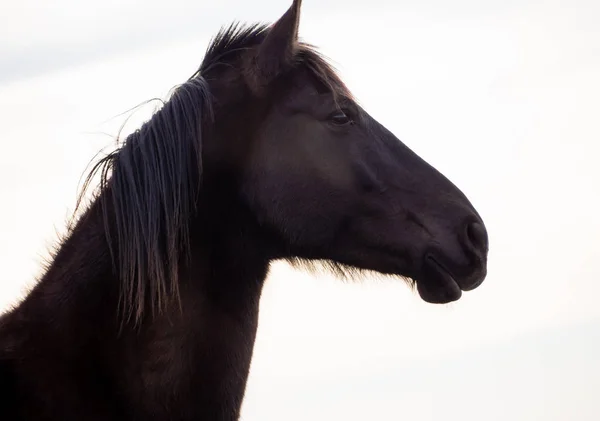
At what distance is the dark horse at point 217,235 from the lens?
4.02 metres

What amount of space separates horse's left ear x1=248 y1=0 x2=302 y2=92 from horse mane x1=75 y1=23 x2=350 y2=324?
0.27 metres

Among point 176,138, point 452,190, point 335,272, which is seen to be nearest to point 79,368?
point 176,138

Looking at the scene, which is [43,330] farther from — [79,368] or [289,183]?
[289,183]

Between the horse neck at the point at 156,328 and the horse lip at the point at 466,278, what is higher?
Answer: the horse lip at the point at 466,278

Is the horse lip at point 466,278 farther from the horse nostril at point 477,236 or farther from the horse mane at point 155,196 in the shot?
the horse mane at point 155,196

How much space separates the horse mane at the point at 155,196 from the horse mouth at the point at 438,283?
3.94ft

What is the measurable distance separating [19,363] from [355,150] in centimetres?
191

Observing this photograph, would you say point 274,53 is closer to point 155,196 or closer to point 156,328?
point 155,196

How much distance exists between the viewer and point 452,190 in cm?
464

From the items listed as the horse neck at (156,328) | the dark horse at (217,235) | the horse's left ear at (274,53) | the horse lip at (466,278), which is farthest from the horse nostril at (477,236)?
the horse's left ear at (274,53)

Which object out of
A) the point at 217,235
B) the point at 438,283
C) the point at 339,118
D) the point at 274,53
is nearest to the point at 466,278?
the point at 438,283

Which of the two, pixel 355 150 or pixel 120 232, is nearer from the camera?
pixel 120 232

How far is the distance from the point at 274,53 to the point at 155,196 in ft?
3.17

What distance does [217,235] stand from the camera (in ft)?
14.2
